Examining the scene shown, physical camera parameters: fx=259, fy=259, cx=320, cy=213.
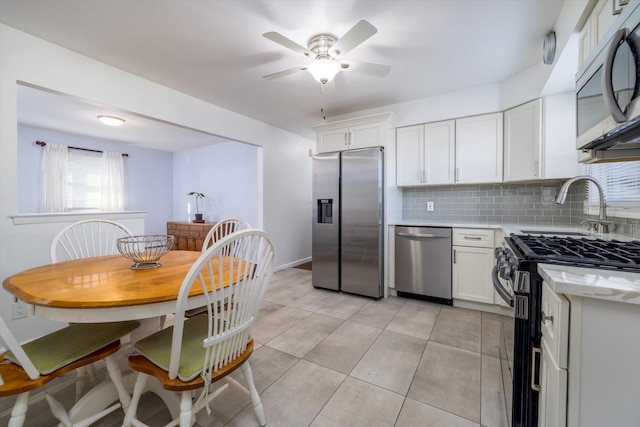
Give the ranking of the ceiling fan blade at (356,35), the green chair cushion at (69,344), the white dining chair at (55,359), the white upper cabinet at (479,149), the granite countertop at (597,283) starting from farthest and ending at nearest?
the white upper cabinet at (479,149)
the ceiling fan blade at (356,35)
the green chair cushion at (69,344)
the white dining chair at (55,359)
the granite countertop at (597,283)

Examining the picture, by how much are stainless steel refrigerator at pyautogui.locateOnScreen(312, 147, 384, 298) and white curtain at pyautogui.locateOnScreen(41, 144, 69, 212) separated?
4.65 metres

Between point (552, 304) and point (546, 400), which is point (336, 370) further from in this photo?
point (552, 304)

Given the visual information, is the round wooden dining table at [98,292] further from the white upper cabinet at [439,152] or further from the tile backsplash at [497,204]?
the tile backsplash at [497,204]

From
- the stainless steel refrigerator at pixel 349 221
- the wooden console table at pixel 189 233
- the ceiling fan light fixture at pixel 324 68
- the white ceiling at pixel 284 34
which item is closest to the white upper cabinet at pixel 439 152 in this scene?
the white ceiling at pixel 284 34

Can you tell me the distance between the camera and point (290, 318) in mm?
2580

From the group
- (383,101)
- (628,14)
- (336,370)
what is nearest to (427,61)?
(383,101)

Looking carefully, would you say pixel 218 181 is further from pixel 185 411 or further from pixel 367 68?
pixel 185 411

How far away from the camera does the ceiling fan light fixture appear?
1.95 m

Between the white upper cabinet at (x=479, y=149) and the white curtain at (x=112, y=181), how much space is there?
6178mm

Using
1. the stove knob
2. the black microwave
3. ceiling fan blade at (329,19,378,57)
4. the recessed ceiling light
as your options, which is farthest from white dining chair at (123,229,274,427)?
the recessed ceiling light

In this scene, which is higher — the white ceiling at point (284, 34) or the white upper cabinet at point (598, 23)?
the white ceiling at point (284, 34)

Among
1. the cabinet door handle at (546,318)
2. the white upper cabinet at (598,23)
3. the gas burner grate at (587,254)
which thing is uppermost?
the white upper cabinet at (598,23)

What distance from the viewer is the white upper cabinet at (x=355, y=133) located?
122 inches

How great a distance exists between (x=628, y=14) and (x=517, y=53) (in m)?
1.60
